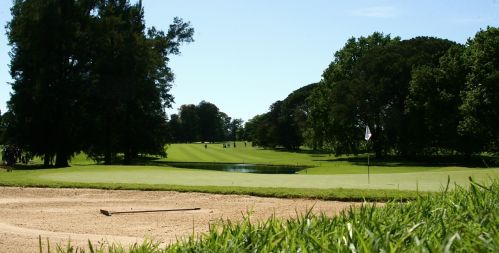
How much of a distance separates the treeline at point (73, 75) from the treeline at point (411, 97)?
21.0m

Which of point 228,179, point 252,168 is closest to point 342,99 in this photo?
point 252,168

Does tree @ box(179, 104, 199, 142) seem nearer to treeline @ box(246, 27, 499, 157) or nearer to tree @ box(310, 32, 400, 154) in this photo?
treeline @ box(246, 27, 499, 157)

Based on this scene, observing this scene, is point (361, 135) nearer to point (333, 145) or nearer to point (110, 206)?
point (333, 145)

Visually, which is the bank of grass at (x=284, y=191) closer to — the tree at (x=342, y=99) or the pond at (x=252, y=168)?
the pond at (x=252, y=168)

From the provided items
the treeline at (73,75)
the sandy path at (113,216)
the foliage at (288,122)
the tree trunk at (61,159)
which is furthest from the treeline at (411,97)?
the sandy path at (113,216)

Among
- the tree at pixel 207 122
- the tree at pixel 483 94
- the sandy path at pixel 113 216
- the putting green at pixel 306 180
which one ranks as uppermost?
the tree at pixel 207 122

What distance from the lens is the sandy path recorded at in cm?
940

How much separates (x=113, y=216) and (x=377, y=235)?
9.98m

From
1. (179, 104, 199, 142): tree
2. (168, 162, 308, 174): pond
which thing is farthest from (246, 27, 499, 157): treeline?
(179, 104, 199, 142): tree

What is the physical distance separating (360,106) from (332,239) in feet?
169

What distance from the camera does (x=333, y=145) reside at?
193 ft

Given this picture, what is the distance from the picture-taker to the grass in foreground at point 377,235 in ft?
8.41

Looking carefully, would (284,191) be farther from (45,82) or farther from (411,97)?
(411,97)

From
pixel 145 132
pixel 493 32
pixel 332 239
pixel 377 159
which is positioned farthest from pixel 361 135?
pixel 332 239
